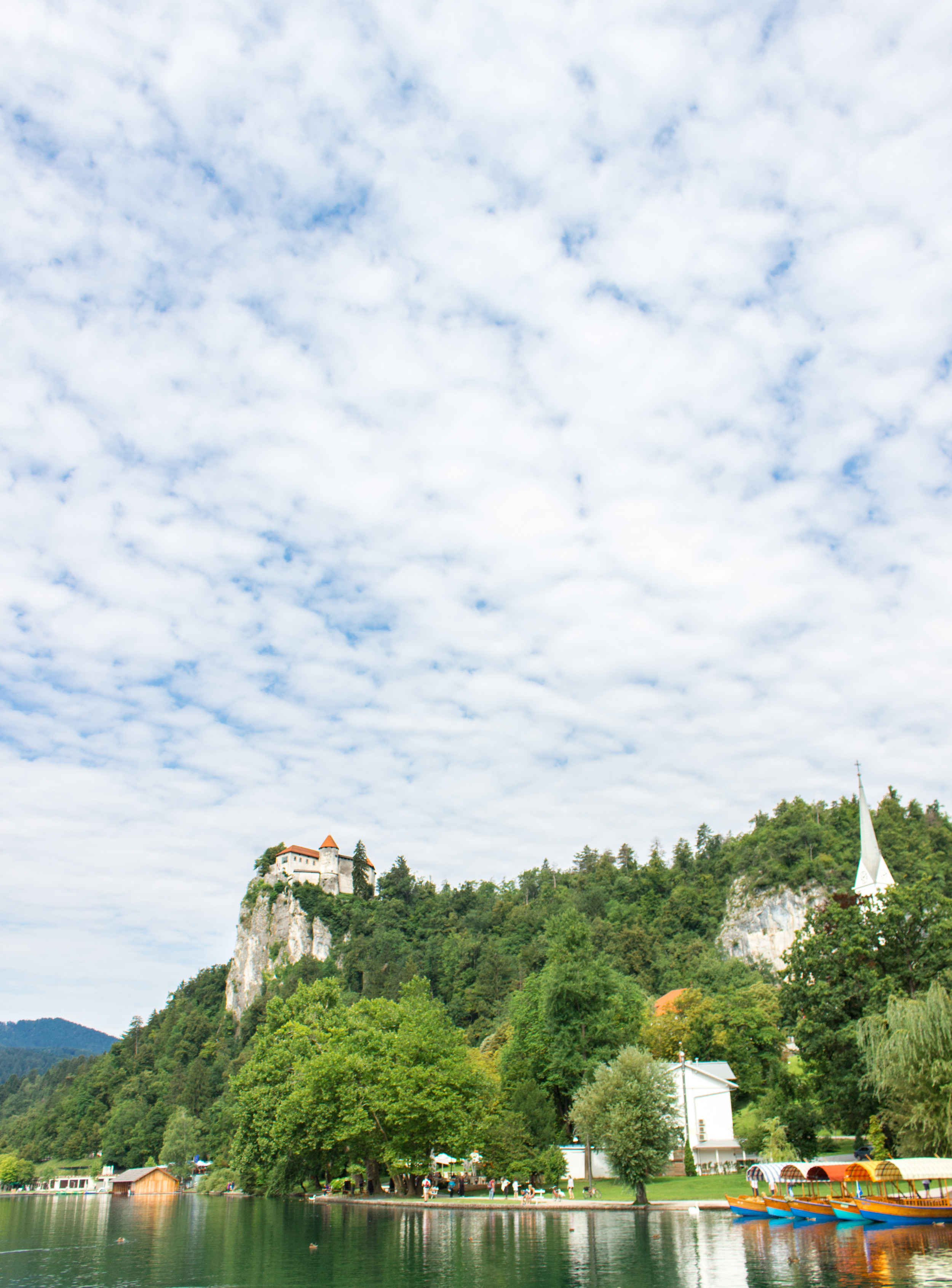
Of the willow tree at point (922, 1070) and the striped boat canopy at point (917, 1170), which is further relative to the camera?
the willow tree at point (922, 1070)

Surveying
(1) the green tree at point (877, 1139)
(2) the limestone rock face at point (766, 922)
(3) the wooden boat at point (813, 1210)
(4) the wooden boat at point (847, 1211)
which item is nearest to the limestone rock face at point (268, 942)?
(2) the limestone rock face at point (766, 922)

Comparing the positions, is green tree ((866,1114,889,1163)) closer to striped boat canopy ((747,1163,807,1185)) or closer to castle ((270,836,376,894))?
striped boat canopy ((747,1163,807,1185))

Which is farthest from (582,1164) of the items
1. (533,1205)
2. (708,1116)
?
(533,1205)

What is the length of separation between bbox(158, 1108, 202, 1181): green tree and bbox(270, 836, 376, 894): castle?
56.5 meters

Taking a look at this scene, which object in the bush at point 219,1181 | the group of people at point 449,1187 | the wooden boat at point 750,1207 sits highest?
the wooden boat at point 750,1207

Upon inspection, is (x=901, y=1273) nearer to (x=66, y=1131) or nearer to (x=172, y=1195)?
(x=172, y=1195)

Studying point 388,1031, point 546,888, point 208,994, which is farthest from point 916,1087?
point 208,994

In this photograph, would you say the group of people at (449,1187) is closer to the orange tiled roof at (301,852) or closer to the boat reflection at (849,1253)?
the boat reflection at (849,1253)

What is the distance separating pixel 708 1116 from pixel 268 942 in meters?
128

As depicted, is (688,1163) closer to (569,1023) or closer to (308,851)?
Answer: (569,1023)

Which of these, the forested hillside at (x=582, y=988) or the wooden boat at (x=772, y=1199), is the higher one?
the forested hillside at (x=582, y=988)

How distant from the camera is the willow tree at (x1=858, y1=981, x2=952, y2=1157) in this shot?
36.8 metres

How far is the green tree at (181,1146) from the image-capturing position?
128375mm

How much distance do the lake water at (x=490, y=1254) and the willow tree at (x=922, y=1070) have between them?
433cm
